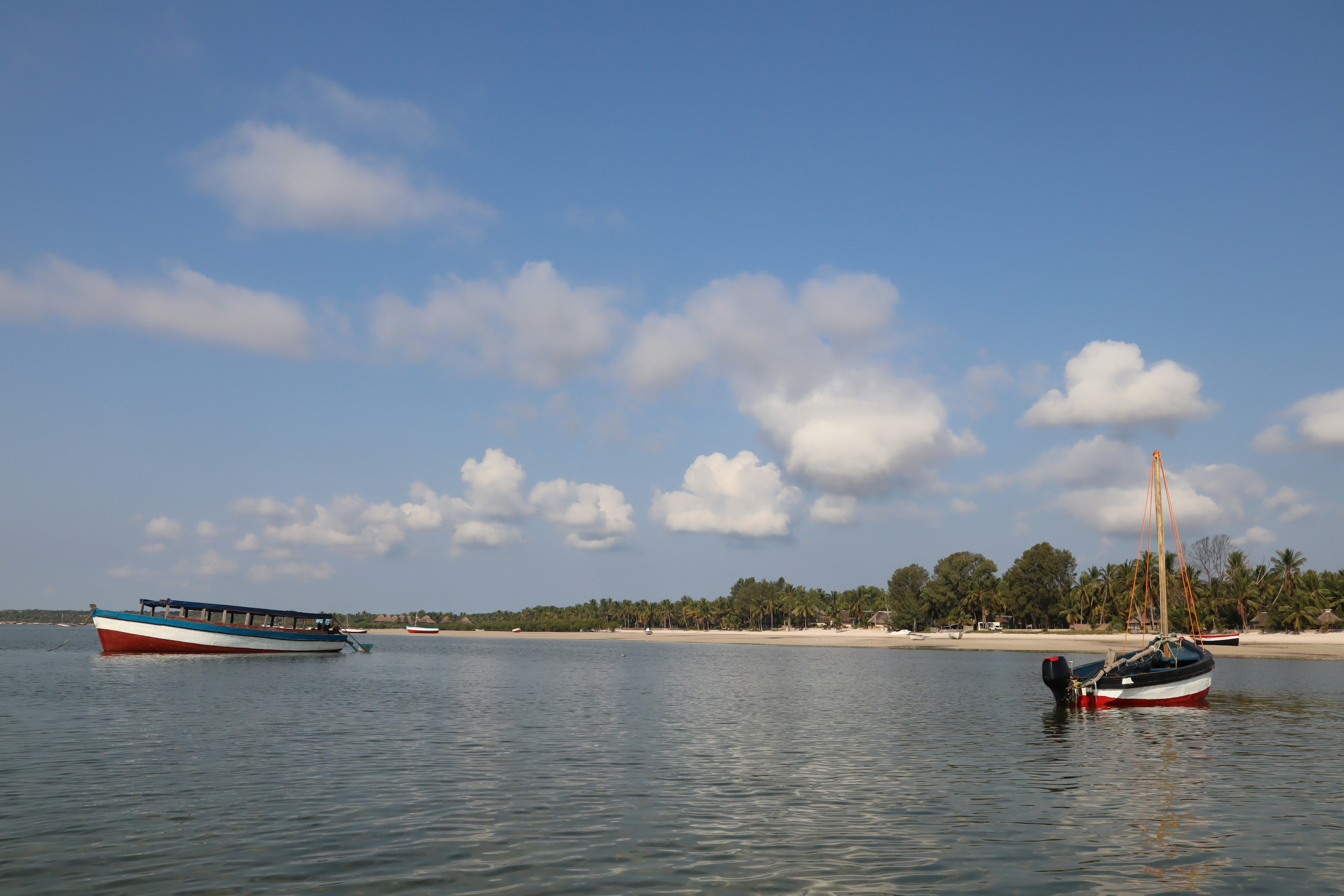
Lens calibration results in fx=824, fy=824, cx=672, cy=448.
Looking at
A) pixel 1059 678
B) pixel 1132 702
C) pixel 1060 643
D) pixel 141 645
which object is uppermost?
pixel 1059 678

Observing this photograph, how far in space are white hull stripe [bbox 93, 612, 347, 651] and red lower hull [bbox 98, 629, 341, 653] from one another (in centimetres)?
25

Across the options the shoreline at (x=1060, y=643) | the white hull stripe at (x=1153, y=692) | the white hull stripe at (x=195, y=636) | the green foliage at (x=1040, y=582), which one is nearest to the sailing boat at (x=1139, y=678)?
the white hull stripe at (x=1153, y=692)

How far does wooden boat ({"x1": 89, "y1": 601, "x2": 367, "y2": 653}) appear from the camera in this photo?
85.8 meters

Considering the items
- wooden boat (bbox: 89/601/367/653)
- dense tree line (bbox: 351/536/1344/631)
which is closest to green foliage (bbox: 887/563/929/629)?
dense tree line (bbox: 351/536/1344/631)

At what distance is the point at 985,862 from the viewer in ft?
51.3

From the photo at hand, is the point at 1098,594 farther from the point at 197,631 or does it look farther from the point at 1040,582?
the point at 197,631

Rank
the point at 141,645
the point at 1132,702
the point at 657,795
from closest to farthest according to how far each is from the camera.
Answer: the point at 657,795 < the point at 1132,702 < the point at 141,645

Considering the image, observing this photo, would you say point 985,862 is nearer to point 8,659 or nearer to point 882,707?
point 882,707

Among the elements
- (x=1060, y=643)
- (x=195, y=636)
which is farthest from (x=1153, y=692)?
(x=195, y=636)

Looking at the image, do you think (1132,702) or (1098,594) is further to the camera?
(1098,594)

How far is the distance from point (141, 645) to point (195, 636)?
553cm

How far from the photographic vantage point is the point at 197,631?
8681cm

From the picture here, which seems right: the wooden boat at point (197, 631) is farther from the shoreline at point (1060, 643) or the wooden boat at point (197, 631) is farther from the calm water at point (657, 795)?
the shoreline at point (1060, 643)

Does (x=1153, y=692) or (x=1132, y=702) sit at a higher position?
(x=1153, y=692)
